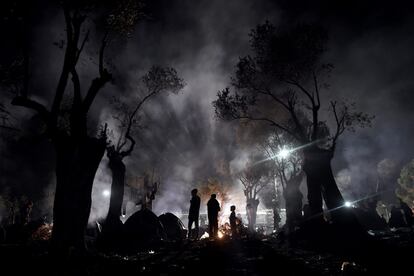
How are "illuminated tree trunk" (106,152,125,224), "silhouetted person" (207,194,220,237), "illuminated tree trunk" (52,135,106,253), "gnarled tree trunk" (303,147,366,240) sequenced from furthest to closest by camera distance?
"illuminated tree trunk" (106,152,125,224), "silhouetted person" (207,194,220,237), "gnarled tree trunk" (303,147,366,240), "illuminated tree trunk" (52,135,106,253)

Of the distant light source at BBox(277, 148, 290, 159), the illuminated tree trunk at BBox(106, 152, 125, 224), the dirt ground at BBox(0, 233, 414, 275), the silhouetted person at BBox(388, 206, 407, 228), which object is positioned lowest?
the dirt ground at BBox(0, 233, 414, 275)

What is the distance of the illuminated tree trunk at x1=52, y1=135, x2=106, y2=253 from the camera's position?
38.5 ft

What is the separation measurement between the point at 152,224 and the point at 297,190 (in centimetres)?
2125

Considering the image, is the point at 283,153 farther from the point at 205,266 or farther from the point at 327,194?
the point at 205,266

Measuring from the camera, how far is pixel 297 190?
35625 mm

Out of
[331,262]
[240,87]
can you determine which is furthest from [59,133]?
[240,87]

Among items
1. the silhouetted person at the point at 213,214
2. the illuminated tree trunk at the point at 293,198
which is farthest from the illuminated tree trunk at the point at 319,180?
the illuminated tree trunk at the point at 293,198

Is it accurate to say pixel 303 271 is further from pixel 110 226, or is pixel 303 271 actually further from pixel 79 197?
pixel 110 226

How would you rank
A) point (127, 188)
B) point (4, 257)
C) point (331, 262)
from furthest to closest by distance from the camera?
point (127, 188), point (331, 262), point (4, 257)

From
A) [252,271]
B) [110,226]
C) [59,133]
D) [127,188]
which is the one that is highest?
[127,188]

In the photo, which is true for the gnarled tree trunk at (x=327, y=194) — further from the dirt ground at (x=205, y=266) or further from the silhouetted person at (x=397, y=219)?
the silhouetted person at (x=397, y=219)

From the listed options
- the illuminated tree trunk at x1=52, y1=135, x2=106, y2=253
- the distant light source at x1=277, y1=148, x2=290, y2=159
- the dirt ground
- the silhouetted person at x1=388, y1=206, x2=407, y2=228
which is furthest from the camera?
the distant light source at x1=277, y1=148, x2=290, y2=159

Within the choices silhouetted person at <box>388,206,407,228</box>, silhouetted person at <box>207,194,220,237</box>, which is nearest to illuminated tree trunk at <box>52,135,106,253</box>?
silhouetted person at <box>207,194,220,237</box>

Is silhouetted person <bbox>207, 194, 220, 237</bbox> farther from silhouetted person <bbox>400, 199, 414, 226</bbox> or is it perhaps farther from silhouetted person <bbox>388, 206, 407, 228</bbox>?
silhouetted person <bbox>388, 206, 407, 228</bbox>
